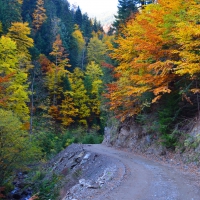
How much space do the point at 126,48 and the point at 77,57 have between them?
36.2m

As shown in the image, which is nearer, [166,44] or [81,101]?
[166,44]

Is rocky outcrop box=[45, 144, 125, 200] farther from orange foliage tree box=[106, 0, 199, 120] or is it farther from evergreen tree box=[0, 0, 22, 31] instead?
evergreen tree box=[0, 0, 22, 31]

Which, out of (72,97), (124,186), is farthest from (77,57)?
(124,186)

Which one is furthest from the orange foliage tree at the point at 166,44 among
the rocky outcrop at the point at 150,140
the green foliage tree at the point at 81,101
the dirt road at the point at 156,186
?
the green foliage tree at the point at 81,101

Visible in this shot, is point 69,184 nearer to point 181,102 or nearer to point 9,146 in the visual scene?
point 9,146

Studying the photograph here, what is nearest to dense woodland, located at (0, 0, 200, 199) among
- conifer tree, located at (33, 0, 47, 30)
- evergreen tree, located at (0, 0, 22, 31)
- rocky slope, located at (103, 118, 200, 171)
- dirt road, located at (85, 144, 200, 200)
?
conifer tree, located at (33, 0, 47, 30)

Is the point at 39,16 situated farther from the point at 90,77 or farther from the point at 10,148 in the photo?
the point at 10,148

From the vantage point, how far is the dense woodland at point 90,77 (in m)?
11.7

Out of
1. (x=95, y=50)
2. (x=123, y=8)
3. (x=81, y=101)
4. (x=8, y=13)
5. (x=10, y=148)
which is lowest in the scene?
(x=10, y=148)

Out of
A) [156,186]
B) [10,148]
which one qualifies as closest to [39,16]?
[10,148]

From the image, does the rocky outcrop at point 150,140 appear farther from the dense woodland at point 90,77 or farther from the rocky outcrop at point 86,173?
the rocky outcrop at point 86,173

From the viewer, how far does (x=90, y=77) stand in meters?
41.6

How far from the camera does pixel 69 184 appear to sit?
12688 mm

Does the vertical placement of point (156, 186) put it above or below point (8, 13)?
below
